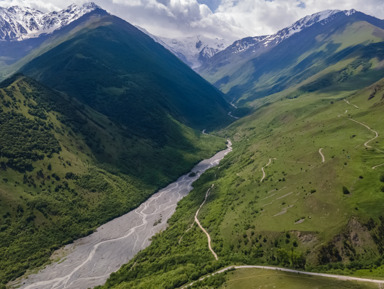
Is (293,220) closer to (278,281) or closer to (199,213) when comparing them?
(278,281)

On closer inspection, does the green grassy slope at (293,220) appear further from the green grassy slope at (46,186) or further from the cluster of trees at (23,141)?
the cluster of trees at (23,141)

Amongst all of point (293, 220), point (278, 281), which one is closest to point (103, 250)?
point (293, 220)

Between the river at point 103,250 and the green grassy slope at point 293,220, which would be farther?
the river at point 103,250

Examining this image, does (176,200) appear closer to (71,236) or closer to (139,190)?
(139,190)

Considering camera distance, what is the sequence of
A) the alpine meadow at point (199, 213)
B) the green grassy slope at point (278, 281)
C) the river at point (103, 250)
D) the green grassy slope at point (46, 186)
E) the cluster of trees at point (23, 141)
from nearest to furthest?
the green grassy slope at point (278, 281)
the alpine meadow at point (199, 213)
the river at point (103, 250)
the green grassy slope at point (46, 186)
the cluster of trees at point (23, 141)

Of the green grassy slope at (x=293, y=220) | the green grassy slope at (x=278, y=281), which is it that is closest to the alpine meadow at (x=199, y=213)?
the green grassy slope at (x=278, y=281)

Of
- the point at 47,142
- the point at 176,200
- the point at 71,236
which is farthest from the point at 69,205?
the point at 176,200

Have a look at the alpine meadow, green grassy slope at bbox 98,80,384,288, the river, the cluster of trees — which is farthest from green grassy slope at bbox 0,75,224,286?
green grassy slope at bbox 98,80,384,288
